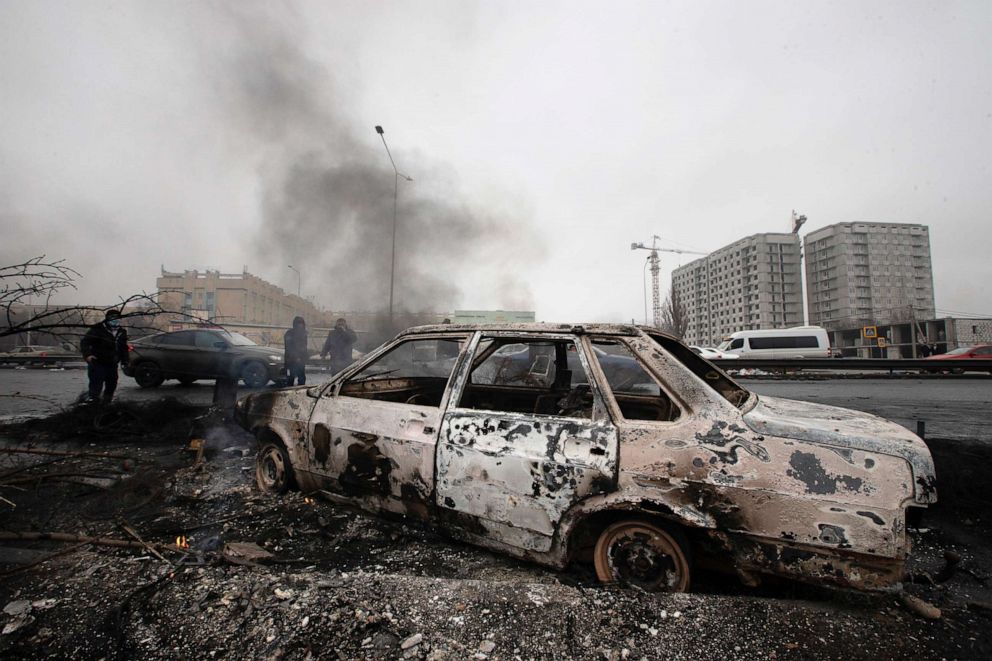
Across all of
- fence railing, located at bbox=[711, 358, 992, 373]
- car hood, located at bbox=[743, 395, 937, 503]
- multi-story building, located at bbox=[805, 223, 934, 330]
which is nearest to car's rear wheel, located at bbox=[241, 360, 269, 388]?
car hood, located at bbox=[743, 395, 937, 503]

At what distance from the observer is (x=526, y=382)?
134 inches

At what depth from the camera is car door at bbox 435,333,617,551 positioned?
191cm

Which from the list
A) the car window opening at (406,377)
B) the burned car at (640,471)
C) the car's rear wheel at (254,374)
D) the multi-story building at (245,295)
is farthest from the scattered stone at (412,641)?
the multi-story building at (245,295)

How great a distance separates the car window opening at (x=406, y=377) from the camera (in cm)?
300

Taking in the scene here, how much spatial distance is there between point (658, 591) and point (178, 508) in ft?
10.1

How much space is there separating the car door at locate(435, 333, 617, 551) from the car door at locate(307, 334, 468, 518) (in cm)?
12

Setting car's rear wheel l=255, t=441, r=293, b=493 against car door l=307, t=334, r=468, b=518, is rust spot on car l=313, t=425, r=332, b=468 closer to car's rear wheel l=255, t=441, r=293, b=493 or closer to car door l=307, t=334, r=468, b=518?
car door l=307, t=334, r=468, b=518

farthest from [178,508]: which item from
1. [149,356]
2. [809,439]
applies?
[149,356]

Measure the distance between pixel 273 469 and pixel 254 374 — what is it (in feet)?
21.8

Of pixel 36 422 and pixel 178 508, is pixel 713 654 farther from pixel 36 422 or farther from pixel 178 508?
pixel 36 422

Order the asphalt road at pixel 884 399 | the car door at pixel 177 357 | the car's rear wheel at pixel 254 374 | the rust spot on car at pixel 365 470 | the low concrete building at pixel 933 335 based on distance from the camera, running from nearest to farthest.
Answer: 1. the rust spot on car at pixel 365 470
2. the asphalt road at pixel 884 399
3. the car's rear wheel at pixel 254 374
4. the car door at pixel 177 357
5. the low concrete building at pixel 933 335

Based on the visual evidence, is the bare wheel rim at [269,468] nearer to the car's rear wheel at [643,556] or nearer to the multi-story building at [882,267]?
the car's rear wheel at [643,556]

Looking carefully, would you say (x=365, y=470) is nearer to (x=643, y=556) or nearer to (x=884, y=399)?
(x=643, y=556)

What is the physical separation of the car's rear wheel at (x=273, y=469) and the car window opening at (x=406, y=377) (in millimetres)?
683
